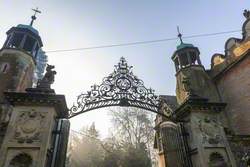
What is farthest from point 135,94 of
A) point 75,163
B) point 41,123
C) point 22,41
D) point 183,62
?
point 75,163

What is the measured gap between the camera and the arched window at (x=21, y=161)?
532cm

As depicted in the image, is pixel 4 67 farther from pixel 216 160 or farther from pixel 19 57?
pixel 216 160

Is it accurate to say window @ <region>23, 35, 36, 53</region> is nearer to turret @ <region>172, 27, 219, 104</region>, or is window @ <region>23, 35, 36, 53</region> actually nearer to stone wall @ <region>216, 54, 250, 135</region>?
turret @ <region>172, 27, 219, 104</region>

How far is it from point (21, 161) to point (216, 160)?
227 inches

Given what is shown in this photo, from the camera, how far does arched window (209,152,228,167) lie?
6.43 m

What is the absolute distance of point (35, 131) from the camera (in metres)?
5.73

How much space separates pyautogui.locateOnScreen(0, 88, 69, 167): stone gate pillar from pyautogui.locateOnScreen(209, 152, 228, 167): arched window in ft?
15.0

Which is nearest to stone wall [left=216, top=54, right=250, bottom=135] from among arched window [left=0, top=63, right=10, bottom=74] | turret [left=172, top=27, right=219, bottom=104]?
turret [left=172, top=27, right=219, bottom=104]

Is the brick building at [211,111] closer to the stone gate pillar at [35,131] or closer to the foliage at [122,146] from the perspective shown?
the stone gate pillar at [35,131]

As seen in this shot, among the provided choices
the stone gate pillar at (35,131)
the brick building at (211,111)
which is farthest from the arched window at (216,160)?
the stone gate pillar at (35,131)

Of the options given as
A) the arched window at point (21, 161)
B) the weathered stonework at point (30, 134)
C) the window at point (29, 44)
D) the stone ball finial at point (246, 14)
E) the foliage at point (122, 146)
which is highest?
the stone ball finial at point (246, 14)

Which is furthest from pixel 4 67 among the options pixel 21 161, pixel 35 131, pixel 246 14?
pixel 246 14

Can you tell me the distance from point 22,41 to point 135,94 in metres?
8.38

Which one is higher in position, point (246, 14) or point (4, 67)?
point (246, 14)
